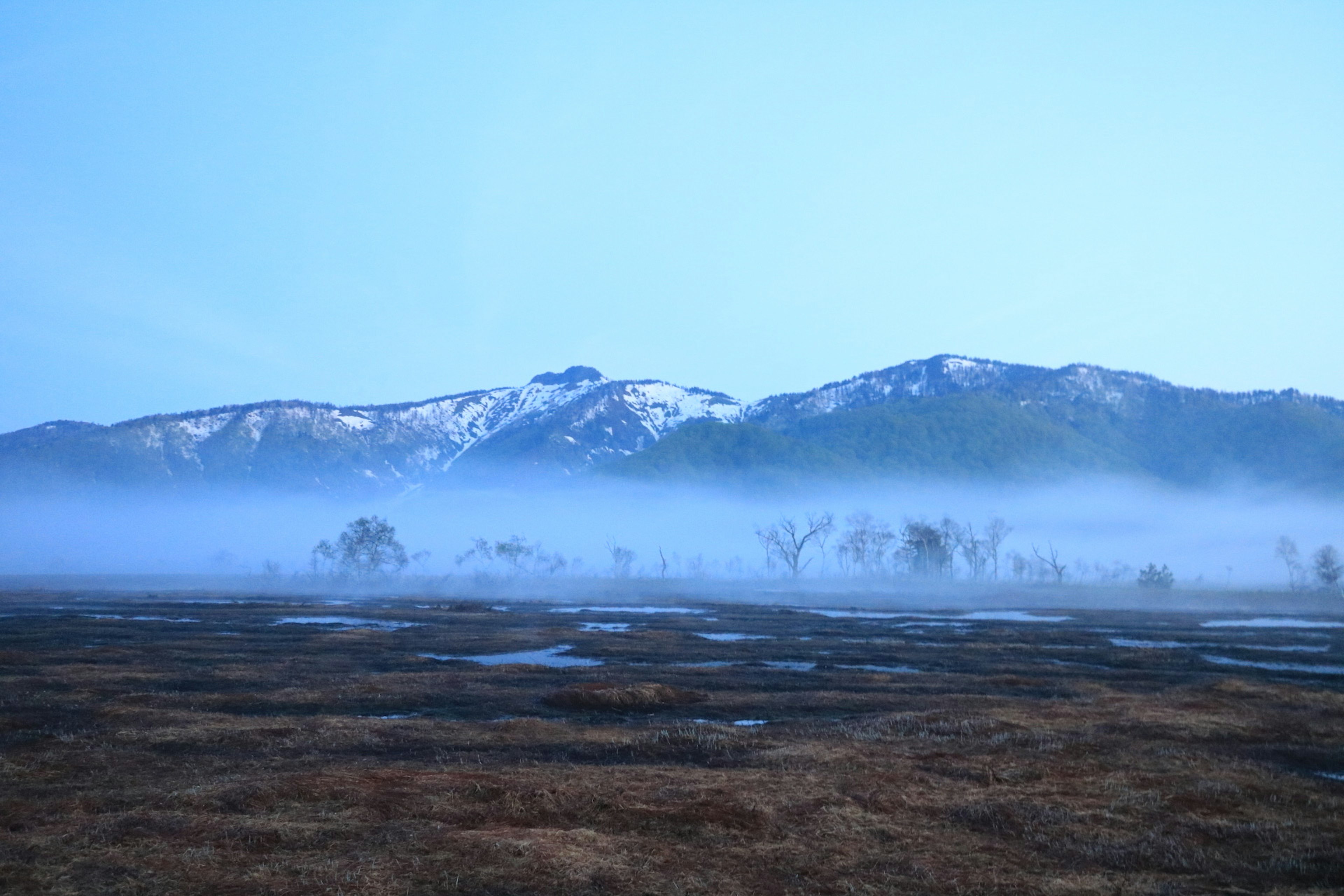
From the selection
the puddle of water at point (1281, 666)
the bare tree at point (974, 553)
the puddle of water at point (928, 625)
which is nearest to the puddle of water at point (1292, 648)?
the puddle of water at point (1281, 666)

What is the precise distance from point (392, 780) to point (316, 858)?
4.48 meters

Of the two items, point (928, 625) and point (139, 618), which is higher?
point (139, 618)

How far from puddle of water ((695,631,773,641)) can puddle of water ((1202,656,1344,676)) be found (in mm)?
27745

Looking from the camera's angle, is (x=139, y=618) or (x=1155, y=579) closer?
(x=139, y=618)

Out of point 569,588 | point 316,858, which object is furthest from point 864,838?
point 569,588

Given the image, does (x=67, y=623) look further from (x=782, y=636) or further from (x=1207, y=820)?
(x=1207, y=820)

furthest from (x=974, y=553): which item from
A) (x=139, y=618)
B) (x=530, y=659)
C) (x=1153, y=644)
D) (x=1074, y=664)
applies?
(x=139, y=618)

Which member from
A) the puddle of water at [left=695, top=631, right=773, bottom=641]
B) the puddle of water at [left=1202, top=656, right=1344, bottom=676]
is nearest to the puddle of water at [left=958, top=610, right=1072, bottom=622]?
the puddle of water at [left=695, top=631, right=773, bottom=641]

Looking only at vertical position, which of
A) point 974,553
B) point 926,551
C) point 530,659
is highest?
point 926,551

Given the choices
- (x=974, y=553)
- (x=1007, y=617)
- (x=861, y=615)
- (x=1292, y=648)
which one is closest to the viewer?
(x=1292, y=648)

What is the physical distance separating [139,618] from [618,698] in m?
62.1

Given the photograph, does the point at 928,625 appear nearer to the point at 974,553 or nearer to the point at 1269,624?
the point at 1269,624

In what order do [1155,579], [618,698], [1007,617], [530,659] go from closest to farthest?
1. [618,698]
2. [530,659]
3. [1007,617]
4. [1155,579]

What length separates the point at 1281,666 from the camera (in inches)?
1815
